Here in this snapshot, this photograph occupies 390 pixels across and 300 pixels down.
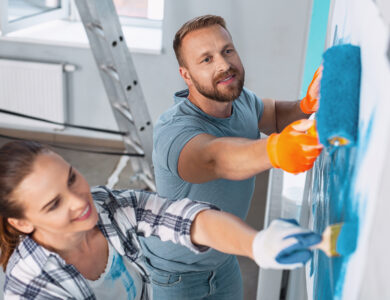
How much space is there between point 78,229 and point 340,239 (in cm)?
60

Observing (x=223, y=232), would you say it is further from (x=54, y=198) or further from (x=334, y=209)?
(x=54, y=198)

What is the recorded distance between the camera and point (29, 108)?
13.5 feet

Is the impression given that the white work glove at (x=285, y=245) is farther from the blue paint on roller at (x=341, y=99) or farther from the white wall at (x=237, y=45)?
the white wall at (x=237, y=45)

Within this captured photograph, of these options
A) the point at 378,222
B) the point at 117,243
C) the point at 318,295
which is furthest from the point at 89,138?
the point at 378,222

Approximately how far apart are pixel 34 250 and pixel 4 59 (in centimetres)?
329

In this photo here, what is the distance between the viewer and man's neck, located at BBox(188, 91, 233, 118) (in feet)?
Result: 4.92

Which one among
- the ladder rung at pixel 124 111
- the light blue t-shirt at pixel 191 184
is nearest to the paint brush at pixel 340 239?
the light blue t-shirt at pixel 191 184

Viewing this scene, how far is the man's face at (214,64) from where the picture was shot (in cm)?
146

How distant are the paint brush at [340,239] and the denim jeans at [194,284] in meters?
0.89

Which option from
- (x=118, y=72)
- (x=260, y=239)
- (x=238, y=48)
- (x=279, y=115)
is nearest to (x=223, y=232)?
(x=260, y=239)

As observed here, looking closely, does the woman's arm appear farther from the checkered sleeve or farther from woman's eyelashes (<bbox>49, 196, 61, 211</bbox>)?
woman's eyelashes (<bbox>49, 196, 61, 211</bbox>)

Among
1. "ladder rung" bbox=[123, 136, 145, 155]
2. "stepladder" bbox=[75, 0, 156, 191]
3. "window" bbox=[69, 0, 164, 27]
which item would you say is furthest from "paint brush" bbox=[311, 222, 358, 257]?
"window" bbox=[69, 0, 164, 27]

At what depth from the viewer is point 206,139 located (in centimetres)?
123

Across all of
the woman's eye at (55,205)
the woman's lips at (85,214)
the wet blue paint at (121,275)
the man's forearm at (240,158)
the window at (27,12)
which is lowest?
the wet blue paint at (121,275)
